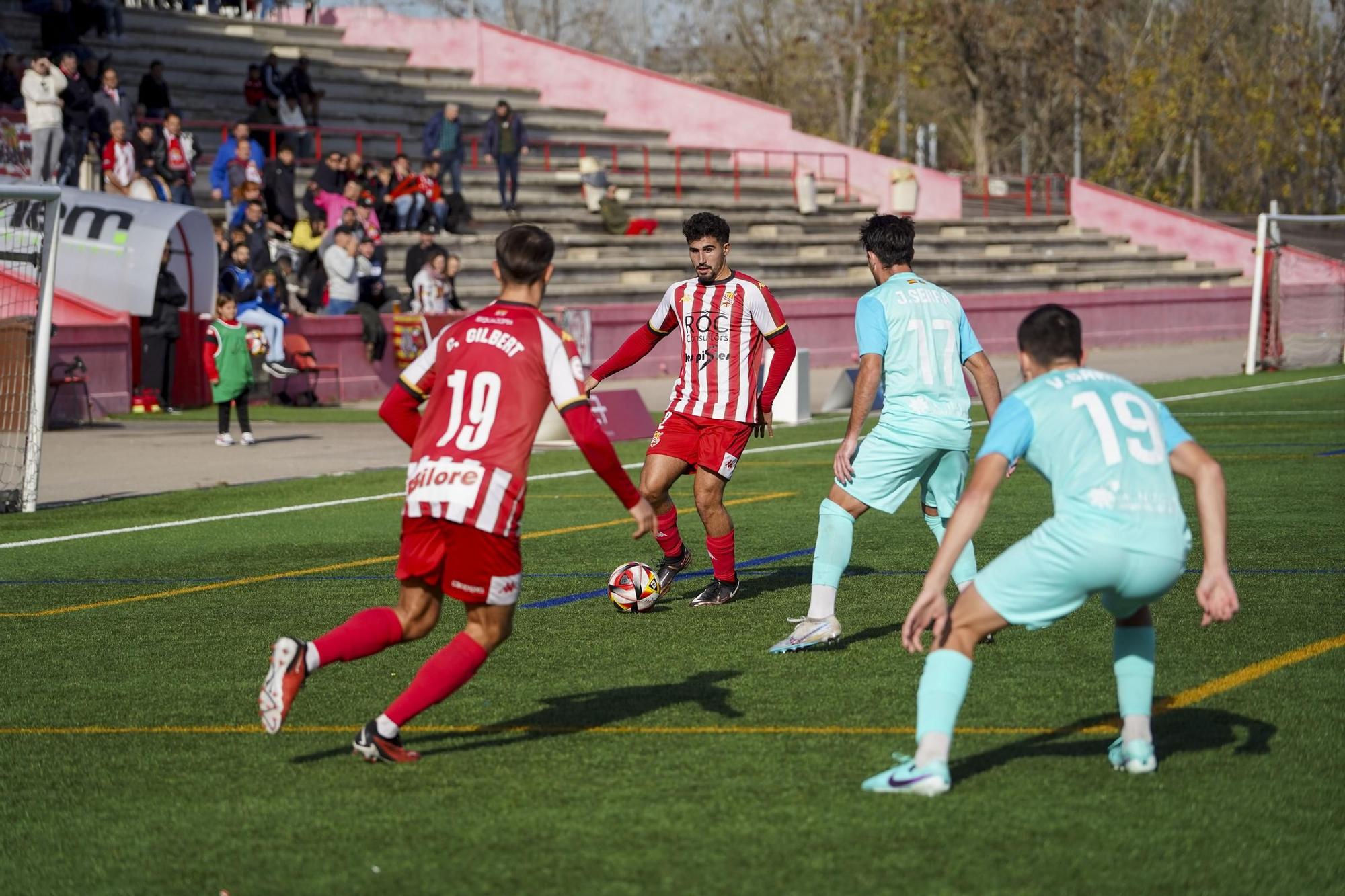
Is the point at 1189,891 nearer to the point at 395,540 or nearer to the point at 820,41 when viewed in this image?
the point at 395,540

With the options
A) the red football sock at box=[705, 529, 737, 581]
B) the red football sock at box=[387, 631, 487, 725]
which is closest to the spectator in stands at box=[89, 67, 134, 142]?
the red football sock at box=[705, 529, 737, 581]

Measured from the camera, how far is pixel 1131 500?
5.15 metres

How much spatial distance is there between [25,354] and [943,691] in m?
11.5

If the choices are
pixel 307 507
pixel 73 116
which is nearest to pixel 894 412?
pixel 307 507

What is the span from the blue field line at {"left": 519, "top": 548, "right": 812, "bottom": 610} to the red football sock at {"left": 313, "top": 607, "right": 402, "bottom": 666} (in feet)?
11.0

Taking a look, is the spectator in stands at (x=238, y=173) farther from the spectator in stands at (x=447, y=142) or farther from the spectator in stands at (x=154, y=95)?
the spectator in stands at (x=447, y=142)

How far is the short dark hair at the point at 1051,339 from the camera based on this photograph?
539cm

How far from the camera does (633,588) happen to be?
29.6ft

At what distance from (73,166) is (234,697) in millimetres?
19754

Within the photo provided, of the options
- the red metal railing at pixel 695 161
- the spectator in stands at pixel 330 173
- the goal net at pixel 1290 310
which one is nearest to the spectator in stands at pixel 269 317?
the spectator in stands at pixel 330 173

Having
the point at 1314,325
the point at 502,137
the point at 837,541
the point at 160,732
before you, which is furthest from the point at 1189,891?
the point at 502,137

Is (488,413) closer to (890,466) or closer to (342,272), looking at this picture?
(890,466)

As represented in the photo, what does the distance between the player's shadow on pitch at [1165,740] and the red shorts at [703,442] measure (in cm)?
335

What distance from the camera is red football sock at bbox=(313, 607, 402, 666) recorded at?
5895mm
